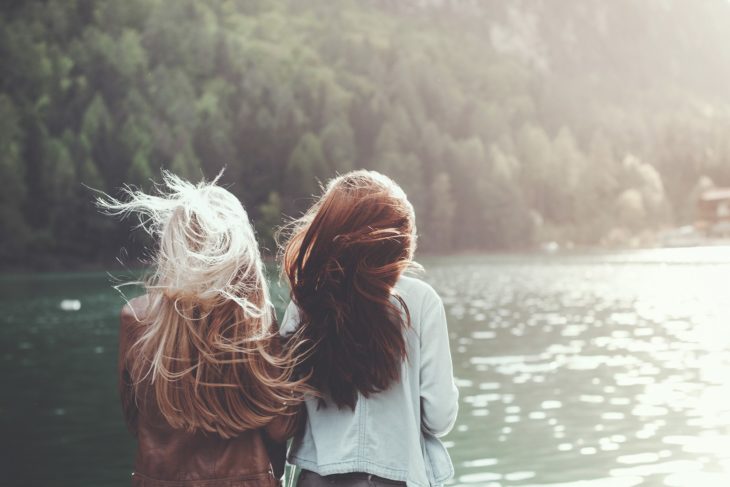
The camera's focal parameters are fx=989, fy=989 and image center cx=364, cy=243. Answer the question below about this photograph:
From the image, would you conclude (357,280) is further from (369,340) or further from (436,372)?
(436,372)

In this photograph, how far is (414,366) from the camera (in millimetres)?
3080

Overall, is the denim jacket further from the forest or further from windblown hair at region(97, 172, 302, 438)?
the forest

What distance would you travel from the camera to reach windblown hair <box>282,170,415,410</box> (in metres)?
2.97

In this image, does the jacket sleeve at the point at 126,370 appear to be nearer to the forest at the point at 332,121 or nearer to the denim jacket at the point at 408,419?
the denim jacket at the point at 408,419

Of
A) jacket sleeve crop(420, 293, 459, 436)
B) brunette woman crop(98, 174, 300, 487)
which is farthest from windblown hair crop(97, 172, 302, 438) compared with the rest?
jacket sleeve crop(420, 293, 459, 436)

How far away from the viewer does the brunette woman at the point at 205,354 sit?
2.95 meters

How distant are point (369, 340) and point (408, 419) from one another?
0.28 metres

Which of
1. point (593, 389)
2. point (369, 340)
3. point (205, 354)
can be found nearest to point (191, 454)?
point (205, 354)

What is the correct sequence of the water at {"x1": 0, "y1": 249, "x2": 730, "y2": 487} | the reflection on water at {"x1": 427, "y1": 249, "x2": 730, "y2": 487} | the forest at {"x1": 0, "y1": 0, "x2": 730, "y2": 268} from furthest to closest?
1. the forest at {"x1": 0, "y1": 0, "x2": 730, "y2": 268}
2. the water at {"x1": 0, "y1": 249, "x2": 730, "y2": 487}
3. the reflection on water at {"x1": 427, "y1": 249, "x2": 730, "y2": 487}

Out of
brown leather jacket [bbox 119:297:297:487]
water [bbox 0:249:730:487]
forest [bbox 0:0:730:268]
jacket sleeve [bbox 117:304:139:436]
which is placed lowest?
forest [bbox 0:0:730:268]

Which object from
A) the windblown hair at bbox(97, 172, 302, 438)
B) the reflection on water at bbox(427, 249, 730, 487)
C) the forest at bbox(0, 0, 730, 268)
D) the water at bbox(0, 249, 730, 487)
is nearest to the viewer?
the windblown hair at bbox(97, 172, 302, 438)

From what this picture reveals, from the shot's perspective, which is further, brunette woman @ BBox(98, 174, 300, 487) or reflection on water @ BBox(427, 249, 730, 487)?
reflection on water @ BBox(427, 249, 730, 487)

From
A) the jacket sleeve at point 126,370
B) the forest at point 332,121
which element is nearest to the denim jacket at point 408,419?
the jacket sleeve at point 126,370

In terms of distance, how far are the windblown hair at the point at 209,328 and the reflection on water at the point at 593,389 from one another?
6.94 meters
